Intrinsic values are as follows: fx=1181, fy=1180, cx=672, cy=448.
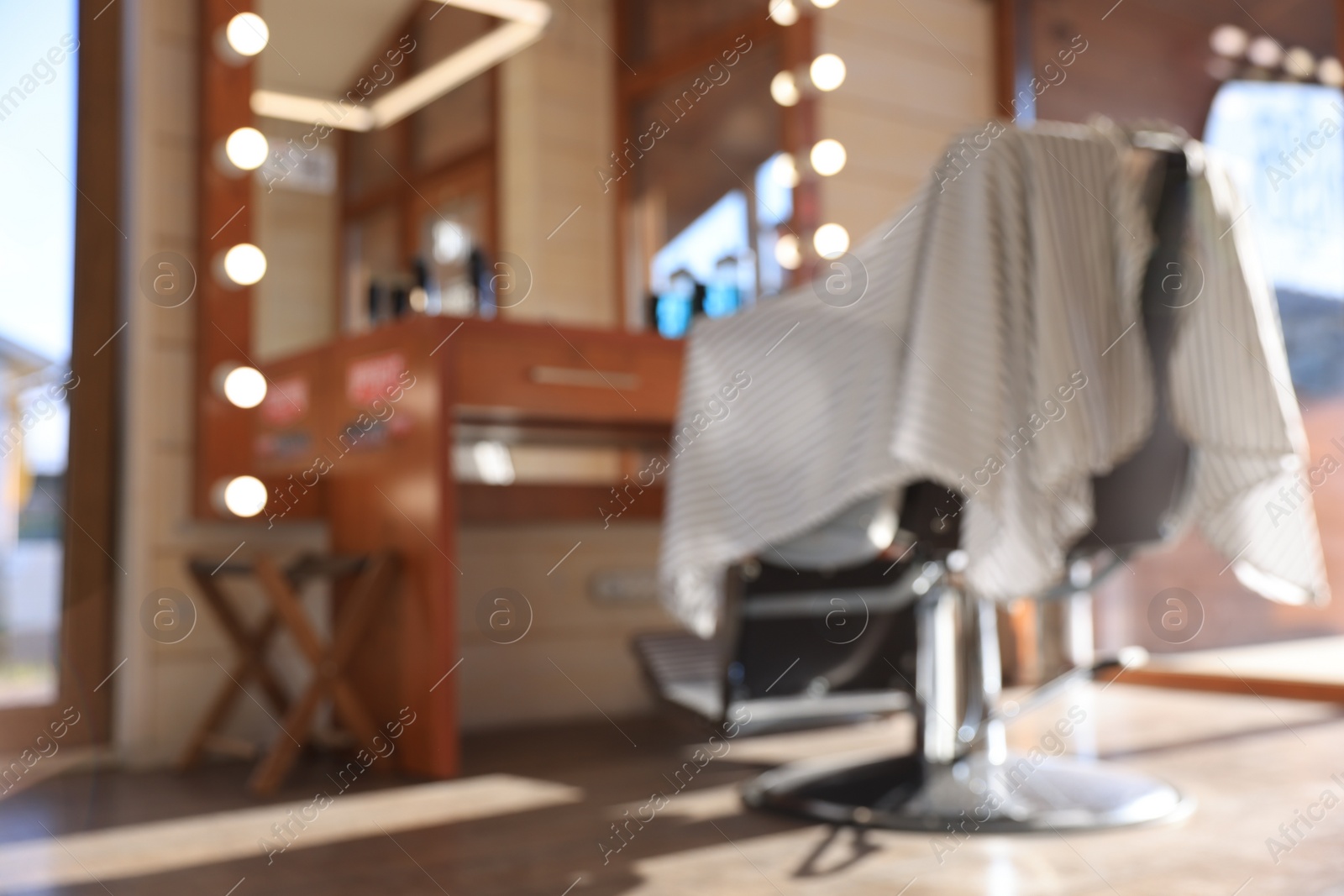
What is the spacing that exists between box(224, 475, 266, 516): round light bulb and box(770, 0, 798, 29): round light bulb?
194 cm

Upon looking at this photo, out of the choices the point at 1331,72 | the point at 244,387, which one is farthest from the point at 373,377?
the point at 1331,72

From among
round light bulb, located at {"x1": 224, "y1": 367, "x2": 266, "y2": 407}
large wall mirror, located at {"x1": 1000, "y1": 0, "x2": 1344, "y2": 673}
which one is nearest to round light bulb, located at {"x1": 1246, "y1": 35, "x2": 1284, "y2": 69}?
large wall mirror, located at {"x1": 1000, "y1": 0, "x2": 1344, "y2": 673}

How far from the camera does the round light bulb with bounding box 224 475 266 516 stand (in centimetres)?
248

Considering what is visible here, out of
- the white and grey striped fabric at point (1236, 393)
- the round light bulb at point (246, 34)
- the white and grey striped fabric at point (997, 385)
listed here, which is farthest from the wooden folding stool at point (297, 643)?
the white and grey striped fabric at point (1236, 393)

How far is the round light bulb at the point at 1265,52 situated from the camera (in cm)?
315

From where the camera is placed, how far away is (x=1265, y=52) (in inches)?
125

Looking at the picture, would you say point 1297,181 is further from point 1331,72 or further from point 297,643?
point 297,643

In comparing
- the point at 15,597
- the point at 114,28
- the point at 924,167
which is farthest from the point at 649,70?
the point at 15,597

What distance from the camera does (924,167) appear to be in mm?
3537

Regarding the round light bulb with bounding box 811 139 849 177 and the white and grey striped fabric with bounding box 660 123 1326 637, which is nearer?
the white and grey striped fabric with bounding box 660 123 1326 637

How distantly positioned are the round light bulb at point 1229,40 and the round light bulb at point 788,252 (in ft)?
4.24

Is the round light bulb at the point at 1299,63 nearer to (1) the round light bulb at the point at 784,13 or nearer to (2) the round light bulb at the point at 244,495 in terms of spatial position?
(1) the round light bulb at the point at 784,13

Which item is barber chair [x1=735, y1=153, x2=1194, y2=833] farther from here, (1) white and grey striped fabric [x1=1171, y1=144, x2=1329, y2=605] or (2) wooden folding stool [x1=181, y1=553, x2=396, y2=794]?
(2) wooden folding stool [x1=181, y1=553, x2=396, y2=794]

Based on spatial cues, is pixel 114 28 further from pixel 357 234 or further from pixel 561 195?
pixel 561 195
